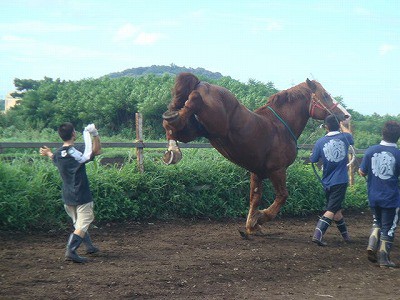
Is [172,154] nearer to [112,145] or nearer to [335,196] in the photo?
[335,196]

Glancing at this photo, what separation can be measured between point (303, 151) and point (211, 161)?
11.2 ft

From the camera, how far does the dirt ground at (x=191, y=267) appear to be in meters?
5.57

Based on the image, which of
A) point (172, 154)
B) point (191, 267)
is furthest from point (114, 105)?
point (191, 267)

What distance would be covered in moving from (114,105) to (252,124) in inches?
616

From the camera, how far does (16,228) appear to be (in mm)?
8359

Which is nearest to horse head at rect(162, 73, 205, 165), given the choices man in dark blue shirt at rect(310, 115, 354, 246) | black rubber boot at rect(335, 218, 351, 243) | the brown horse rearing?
the brown horse rearing

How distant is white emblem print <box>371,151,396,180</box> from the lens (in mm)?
7012

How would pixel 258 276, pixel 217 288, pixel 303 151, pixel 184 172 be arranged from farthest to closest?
pixel 303 151
pixel 184 172
pixel 258 276
pixel 217 288

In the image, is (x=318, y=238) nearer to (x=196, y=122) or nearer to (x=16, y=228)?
(x=196, y=122)

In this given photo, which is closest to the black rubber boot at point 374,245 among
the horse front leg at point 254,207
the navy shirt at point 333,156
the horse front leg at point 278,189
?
the navy shirt at point 333,156

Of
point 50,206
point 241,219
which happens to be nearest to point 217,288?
point 50,206

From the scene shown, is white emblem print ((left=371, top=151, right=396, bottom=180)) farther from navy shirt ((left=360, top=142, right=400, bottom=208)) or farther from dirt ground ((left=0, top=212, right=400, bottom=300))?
dirt ground ((left=0, top=212, right=400, bottom=300))

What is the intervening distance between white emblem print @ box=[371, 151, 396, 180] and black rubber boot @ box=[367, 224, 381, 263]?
2.17 feet

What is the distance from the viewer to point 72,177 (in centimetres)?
680
